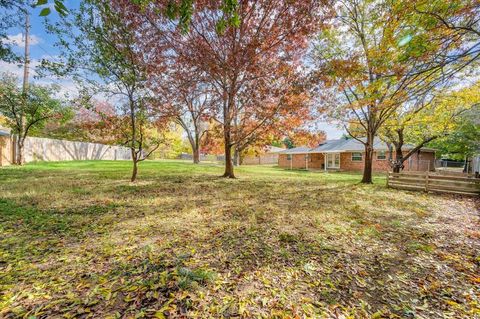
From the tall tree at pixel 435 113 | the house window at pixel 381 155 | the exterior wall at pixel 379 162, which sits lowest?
the exterior wall at pixel 379 162

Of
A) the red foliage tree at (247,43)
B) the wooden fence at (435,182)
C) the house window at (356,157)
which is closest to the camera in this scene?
the red foliage tree at (247,43)

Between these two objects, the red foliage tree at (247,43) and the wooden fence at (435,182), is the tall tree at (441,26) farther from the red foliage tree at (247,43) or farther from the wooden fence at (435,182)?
the wooden fence at (435,182)

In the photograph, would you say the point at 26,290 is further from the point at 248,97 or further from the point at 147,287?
the point at 248,97

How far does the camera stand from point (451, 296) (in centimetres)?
217

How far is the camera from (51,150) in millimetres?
17469

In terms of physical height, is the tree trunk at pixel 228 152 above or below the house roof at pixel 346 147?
below

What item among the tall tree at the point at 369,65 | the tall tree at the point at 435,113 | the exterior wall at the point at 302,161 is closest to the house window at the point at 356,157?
the exterior wall at the point at 302,161

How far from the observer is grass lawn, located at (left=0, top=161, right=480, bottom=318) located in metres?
1.91

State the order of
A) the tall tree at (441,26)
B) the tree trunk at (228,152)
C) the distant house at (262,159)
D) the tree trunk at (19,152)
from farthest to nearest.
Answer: the distant house at (262,159) → the tree trunk at (19,152) → the tree trunk at (228,152) → the tall tree at (441,26)

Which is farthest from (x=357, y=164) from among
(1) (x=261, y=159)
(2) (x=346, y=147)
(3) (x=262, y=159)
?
(3) (x=262, y=159)

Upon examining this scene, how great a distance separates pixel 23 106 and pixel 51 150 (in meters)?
5.78

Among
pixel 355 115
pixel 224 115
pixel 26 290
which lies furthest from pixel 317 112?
pixel 26 290

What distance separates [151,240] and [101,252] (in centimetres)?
65

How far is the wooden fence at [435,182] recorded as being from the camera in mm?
7711
